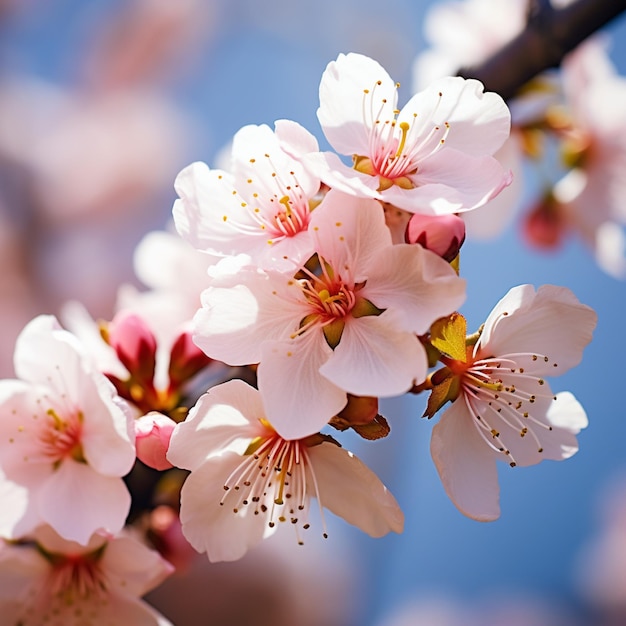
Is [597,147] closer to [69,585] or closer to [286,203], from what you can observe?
[286,203]

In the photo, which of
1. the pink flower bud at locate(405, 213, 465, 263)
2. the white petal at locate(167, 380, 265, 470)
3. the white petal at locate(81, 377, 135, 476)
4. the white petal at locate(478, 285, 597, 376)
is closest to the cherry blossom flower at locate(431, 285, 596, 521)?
the white petal at locate(478, 285, 597, 376)

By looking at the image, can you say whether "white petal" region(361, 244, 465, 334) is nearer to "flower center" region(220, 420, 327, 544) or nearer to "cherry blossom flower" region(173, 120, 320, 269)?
"cherry blossom flower" region(173, 120, 320, 269)

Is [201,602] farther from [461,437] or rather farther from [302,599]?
[461,437]

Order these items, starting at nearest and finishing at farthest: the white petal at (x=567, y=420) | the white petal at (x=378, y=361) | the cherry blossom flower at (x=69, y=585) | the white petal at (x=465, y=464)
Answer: the white petal at (x=378, y=361) < the white petal at (x=465, y=464) < the white petal at (x=567, y=420) < the cherry blossom flower at (x=69, y=585)

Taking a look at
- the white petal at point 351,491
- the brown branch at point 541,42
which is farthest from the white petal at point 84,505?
the brown branch at point 541,42


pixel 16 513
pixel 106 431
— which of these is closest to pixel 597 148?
pixel 106 431

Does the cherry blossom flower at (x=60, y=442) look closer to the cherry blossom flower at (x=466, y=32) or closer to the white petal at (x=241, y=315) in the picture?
the white petal at (x=241, y=315)
